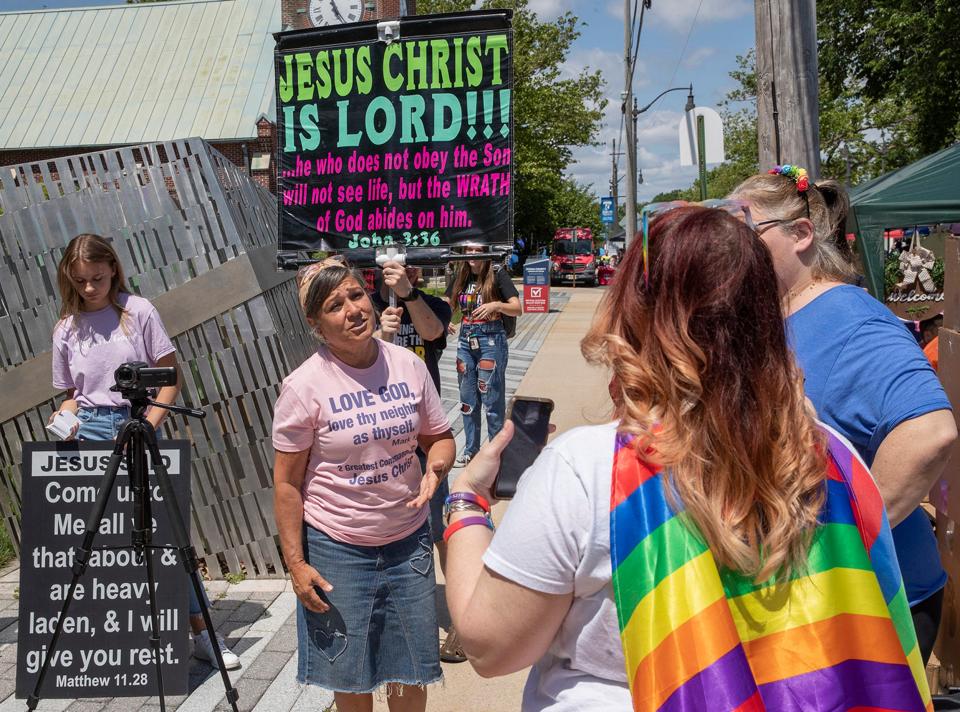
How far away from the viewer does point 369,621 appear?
9.29 ft

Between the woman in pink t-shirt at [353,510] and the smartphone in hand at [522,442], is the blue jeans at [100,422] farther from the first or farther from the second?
the smartphone in hand at [522,442]

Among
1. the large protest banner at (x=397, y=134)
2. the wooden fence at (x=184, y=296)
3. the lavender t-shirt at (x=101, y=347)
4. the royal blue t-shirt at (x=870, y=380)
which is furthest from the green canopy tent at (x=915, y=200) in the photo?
the lavender t-shirt at (x=101, y=347)

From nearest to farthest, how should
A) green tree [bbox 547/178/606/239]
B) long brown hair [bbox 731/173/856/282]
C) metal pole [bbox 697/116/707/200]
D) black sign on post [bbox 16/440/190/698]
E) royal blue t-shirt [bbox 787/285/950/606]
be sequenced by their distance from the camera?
royal blue t-shirt [bbox 787/285/950/606] < long brown hair [bbox 731/173/856/282] < black sign on post [bbox 16/440/190/698] < metal pole [bbox 697/116/707/200] < green tree [bbox 547/178/606/239]

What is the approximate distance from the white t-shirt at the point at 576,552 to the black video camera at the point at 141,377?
6.87 feet

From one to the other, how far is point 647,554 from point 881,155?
37.3 m

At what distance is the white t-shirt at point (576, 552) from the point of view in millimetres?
1313

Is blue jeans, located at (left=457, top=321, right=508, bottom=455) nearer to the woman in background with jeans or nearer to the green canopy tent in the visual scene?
the woman in background with jeans

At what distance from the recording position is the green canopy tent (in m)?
7.63

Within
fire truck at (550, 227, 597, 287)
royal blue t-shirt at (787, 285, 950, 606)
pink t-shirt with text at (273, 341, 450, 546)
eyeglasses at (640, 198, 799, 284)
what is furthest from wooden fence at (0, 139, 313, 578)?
fire truck at (550, 227, 597, 287)

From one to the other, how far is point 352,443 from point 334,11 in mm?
25273

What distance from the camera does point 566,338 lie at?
54.8 ft

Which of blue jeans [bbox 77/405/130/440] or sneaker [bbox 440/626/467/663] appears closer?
blue jeans [bbox 77/405/130/440]

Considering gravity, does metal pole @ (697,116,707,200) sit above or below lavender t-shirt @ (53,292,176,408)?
above

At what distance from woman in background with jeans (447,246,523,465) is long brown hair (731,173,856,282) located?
383 cm
